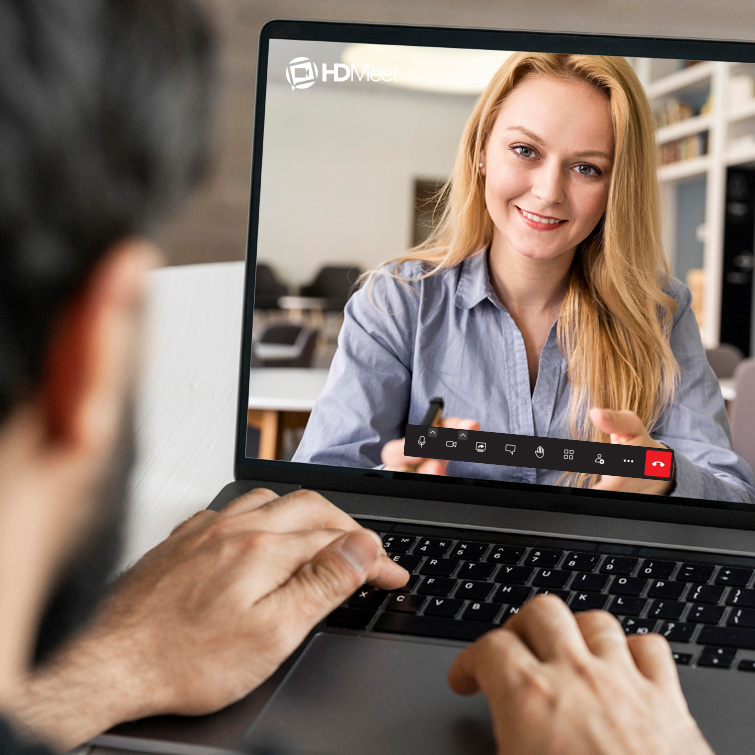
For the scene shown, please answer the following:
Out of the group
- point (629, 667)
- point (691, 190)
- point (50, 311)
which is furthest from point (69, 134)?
point (691, 190)

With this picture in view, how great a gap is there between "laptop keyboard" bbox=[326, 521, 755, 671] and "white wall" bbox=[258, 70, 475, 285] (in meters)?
0.29

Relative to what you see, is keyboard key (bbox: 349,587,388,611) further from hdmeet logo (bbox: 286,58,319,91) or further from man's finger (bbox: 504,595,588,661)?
hdmeet logo (bbox: 286,58,319,91)

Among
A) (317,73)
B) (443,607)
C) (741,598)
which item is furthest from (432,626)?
(317,73)

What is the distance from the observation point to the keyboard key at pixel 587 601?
0.52m

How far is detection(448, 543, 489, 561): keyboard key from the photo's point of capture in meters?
0.59

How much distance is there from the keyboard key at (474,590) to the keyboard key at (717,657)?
0.49ft

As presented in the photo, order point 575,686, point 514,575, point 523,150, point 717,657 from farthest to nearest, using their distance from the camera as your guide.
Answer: point 523,150, point 514,575, point 717,657, point 575,686

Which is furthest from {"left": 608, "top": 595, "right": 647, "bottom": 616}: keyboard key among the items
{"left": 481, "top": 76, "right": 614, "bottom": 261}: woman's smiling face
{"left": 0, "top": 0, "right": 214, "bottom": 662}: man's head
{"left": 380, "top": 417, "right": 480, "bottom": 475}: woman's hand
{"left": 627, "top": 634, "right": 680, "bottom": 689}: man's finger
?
{"left": 0, "top": 0, "right": 214, "bottom": 662}: man's head

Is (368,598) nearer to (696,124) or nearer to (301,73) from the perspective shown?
(301,73)

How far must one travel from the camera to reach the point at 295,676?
432 millimetres

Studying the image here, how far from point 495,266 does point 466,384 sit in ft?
0.42

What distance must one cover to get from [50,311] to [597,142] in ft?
2.04

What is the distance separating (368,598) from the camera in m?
0.52

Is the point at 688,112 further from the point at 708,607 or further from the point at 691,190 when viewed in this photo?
the point at 708,607
